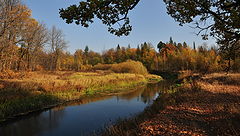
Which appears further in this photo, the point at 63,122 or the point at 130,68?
the point at 130,68

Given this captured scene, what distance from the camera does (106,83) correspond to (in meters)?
22.9

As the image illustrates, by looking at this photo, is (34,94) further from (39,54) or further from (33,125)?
(39,54)

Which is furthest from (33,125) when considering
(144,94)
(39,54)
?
(39,54)

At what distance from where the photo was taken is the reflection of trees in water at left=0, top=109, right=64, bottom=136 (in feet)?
26.5

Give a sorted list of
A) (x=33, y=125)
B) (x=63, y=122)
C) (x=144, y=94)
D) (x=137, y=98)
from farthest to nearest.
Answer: (x=144, y=94), (x=137, y=98), (x=63, y=122), (x=33, y=125)

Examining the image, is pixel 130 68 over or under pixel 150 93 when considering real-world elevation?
over

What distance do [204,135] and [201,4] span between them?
375cm

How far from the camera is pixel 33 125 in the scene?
9.11 metres

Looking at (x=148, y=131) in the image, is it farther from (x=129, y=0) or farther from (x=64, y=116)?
(x=64, y=116)

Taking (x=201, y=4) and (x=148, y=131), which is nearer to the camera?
(x=201, y=4)

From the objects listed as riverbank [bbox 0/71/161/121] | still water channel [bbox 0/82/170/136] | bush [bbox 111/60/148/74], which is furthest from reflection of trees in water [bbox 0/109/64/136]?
bush [bbox 111/60/148/74]

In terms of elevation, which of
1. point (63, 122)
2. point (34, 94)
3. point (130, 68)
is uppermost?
point (130, 68)

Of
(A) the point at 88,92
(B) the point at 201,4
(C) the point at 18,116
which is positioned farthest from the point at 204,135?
(A) the point at 88,92

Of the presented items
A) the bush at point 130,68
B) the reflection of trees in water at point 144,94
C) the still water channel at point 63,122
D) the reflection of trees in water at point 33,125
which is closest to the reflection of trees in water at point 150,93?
the reflection of trees in water at point 144,94
